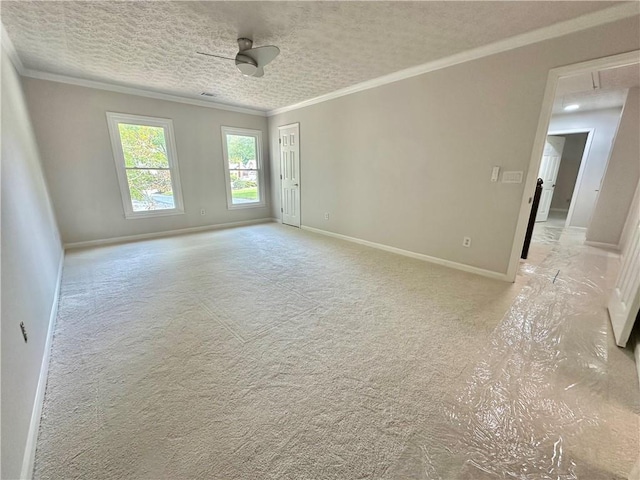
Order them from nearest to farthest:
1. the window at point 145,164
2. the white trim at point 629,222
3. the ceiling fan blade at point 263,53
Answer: the ceiling fan blade at point 263,53 → the white trim at point 629,222 → the window at point 145,164

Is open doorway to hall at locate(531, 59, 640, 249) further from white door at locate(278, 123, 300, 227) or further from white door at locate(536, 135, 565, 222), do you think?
white door at locate(278, 123, 300, 227)

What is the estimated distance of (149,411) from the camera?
1.34m

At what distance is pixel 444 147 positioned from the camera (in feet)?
10.5

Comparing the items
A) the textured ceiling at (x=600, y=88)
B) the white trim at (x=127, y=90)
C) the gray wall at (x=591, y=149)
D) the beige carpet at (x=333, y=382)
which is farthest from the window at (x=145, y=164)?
the gray wall at (x=591, y=149)

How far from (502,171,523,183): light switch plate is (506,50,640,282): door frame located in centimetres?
7

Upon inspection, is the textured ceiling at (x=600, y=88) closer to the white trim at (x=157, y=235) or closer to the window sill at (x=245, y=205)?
the window sill at (x=245, y=205)

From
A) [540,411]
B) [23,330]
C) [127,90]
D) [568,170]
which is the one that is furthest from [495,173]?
[568,170]

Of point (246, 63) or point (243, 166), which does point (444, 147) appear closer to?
point (246, 63)

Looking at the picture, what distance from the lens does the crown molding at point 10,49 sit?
240 centimetres

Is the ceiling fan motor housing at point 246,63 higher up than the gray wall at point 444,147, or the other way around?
the ceiling fan motor housing at point 246,63

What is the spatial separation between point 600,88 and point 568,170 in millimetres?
5785

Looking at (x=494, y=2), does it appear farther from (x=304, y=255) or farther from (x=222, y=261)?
(x=222, y=261)

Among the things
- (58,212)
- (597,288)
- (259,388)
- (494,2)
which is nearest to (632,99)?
(597,288)

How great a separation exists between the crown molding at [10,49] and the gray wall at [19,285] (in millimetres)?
148
